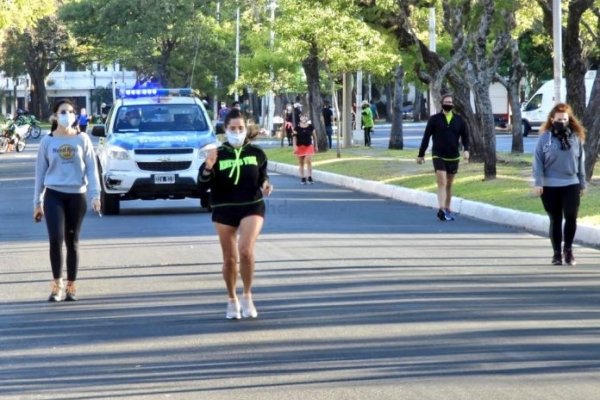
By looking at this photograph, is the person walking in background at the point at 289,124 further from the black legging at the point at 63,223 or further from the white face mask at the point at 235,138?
the white face mask at the point at 235,138

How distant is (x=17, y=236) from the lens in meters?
20.6

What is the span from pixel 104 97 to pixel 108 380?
118 m

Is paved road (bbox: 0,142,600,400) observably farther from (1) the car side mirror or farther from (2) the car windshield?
(2) the car windshield

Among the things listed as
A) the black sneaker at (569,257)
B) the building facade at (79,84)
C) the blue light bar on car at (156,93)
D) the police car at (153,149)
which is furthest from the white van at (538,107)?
the building facade at (79,84)

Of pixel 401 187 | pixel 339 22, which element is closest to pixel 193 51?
pixel 339 22

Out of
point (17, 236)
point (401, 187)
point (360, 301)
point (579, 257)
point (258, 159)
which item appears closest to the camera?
point (258, 159)

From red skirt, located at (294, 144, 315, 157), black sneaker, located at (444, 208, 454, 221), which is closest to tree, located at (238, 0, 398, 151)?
red skirt, located at (294, 144, 315, 157)

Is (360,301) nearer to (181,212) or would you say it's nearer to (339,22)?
(181,212)

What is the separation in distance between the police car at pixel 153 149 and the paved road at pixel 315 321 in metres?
3.76

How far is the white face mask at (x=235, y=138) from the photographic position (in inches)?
456

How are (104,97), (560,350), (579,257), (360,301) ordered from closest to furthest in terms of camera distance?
(560,350)
(360,301)
(579,257)
(104,97)

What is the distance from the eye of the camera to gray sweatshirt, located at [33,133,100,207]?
43.1 ft

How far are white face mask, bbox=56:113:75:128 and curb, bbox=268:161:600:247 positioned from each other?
25.5 feet

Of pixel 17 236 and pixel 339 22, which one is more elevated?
pixel 339 22
